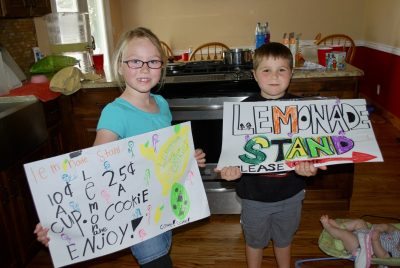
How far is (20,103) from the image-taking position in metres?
1.88

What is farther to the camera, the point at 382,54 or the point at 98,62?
the point at 382,54

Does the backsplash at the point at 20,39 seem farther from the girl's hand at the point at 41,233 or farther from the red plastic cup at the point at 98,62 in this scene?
the girl's hand at the point at 41,233

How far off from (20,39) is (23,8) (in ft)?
1.41

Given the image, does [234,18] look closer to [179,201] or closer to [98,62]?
[98,62]

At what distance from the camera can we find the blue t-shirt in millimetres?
1077

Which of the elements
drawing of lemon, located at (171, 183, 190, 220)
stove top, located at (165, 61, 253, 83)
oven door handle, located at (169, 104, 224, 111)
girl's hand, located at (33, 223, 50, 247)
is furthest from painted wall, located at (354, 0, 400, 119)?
girl's hand, located at (33, 223, 50, 247)

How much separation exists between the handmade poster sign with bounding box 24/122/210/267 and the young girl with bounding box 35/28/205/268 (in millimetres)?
82

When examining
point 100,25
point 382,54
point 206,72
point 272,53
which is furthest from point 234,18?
point 272,53

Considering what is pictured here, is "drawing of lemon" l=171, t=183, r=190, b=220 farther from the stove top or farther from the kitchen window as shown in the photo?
the kitchen window

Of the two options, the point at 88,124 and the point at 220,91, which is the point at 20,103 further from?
the point at 220,91

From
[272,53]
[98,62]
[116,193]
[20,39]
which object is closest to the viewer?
[116,193]

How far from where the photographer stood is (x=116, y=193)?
1.04 m

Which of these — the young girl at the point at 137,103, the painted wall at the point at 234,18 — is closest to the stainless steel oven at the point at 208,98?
the young girl at the point at 137,103

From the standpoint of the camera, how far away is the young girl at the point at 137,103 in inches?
42.7
